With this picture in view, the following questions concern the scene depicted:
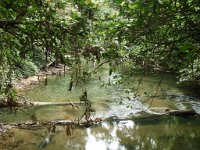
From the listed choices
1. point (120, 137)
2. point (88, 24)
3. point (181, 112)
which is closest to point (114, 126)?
point (120, 137)

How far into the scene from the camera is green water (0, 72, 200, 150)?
407 inches

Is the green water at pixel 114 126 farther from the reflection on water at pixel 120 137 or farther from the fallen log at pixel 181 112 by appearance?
the fallen log at pixel 181 112

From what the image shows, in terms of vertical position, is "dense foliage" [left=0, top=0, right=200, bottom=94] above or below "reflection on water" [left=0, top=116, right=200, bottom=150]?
above

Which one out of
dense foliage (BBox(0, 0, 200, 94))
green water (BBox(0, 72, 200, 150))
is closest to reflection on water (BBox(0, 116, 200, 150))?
green water (BBox(0, 72, 200, 150))

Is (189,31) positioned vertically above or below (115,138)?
above

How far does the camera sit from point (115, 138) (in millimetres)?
11016

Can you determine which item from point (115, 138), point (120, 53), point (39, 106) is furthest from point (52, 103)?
point (120, 53)

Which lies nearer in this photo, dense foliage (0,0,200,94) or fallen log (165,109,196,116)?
dense foliage (0,0,200,94)

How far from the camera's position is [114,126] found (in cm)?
1201

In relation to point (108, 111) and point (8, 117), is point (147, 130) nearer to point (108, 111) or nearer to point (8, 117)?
point (108, 111)

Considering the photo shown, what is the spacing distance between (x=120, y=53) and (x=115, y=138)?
5467 mm

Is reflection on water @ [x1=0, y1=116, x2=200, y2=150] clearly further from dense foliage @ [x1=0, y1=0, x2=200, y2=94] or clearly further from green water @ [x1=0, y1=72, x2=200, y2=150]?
dense foliage @ [x1=0, y1=0, x2=200, y2=94]

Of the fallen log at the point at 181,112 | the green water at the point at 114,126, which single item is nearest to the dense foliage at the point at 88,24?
the green water at the point at 114,126

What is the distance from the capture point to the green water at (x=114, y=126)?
33.9 ft
